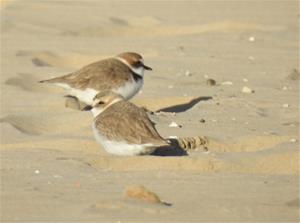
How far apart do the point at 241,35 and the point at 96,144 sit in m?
7.33

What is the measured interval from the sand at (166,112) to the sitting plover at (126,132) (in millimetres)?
112

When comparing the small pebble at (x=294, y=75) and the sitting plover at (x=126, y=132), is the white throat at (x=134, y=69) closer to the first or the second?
the sitting plover at (x=126, y=132)

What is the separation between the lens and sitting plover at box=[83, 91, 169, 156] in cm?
884

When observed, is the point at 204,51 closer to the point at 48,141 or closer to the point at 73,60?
the point at 73,60

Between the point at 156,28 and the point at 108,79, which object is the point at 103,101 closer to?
the point at 108,79

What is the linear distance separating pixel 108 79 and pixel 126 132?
219 centimetres

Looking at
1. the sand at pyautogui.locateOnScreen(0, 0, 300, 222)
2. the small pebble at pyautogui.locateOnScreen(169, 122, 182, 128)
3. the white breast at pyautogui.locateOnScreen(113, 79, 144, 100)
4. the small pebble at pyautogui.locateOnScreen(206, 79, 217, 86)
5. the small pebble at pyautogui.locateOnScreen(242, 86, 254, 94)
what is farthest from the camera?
the small pebble at pyautogui.locateOnScreen(206, 79, 217, 86)

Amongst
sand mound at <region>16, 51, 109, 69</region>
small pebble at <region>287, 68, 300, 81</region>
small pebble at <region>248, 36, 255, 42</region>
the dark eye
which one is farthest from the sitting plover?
small pebble at <region>248, 36, 255, 42</region>

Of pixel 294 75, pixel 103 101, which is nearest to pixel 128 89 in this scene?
pixel 103 101

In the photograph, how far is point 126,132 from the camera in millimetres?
9008

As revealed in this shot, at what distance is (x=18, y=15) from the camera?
1688 centimetres

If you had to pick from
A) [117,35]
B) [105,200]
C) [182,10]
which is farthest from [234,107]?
[182,10]

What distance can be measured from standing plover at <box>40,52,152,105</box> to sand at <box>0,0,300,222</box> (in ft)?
0.77

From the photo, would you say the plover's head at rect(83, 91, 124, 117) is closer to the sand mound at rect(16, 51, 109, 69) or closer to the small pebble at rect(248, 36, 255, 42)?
the sand mound at rect(16, 51, 109, 69)
